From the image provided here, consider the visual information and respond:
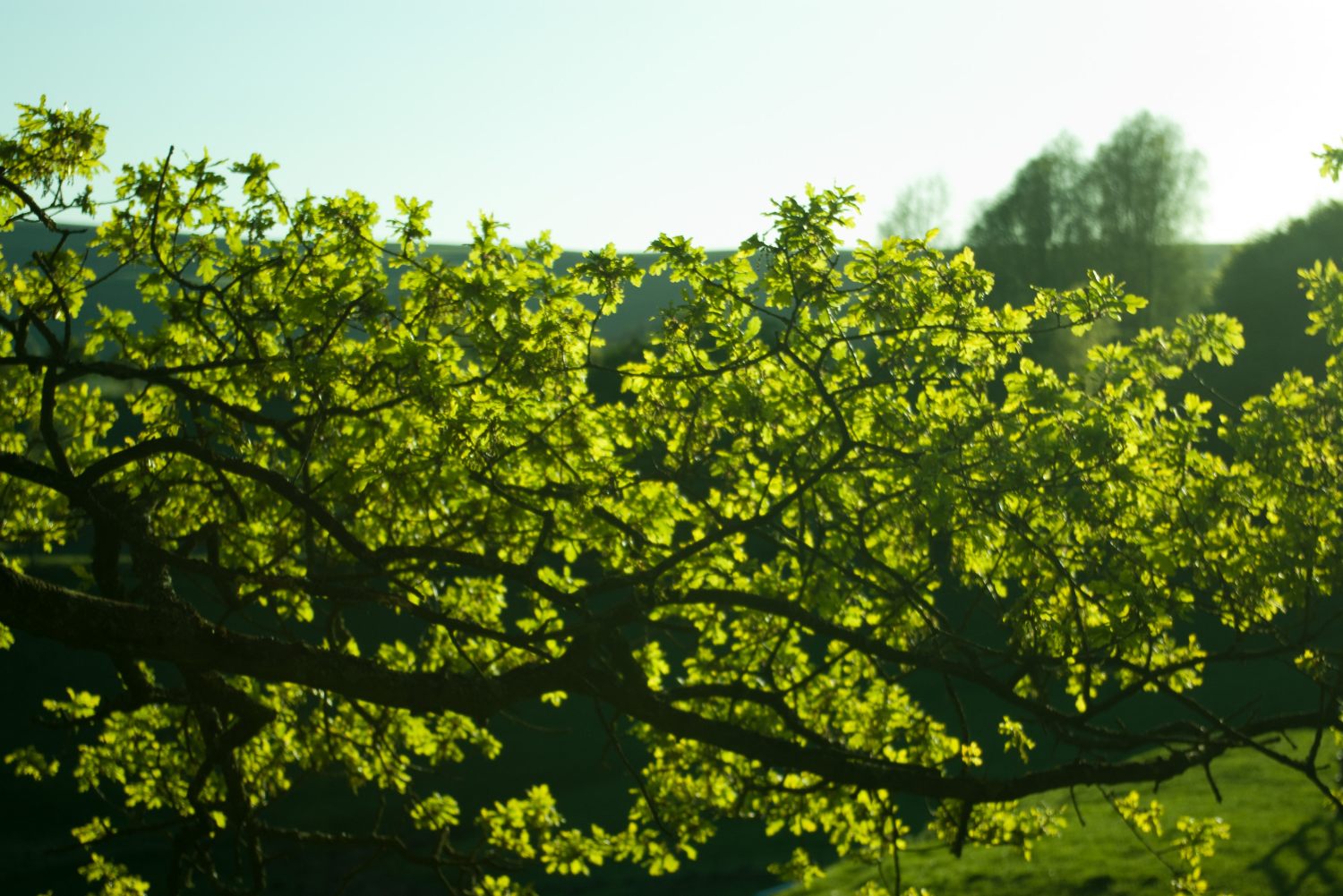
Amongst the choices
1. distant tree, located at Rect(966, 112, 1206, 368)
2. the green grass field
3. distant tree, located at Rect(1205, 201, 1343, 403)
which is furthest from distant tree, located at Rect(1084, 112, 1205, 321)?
the green grass field

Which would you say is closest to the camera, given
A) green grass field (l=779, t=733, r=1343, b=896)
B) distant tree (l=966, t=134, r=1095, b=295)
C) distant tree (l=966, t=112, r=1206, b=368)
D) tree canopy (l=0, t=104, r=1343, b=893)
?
tree canopy (l=0, t=104, r=1343, b=893)

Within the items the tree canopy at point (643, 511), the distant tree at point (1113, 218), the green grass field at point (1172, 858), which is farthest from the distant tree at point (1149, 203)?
the tree canopy at point (643, 511)

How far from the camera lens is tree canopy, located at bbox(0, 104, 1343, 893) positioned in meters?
9.71

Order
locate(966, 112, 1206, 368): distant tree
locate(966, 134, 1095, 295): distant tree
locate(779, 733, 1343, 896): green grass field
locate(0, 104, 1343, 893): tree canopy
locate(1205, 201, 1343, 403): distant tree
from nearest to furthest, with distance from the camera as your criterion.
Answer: locate(0, 104, 1343, 893): tree canopy → locate(779, 733, 1343, 896): green grass field → locate(1205, 201, 1343, 403): distant tree → locate(966, 112, 1206, 368): distant tree → locate(966, 134, 1095, 295): distant tree

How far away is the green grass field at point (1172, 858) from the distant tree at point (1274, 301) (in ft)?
99.4

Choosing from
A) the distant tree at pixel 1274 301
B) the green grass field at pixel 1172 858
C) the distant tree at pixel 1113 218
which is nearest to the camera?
the green grass field at pixel 1172 858

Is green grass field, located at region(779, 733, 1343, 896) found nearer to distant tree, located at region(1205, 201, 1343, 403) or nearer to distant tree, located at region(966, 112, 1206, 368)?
distant tree, located at region(1205, 201, 1343, 403)

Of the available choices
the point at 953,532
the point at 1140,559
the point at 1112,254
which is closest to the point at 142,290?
the point at 953,532

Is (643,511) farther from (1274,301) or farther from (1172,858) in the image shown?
(1274,301)

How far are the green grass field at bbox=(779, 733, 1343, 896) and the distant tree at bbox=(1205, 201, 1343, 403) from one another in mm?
30304

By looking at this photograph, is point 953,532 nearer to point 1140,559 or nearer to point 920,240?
point 1140,559

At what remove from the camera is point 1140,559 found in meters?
12.9

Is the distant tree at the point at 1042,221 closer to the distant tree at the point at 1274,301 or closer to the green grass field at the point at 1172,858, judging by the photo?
the distant tree at the point at 1274,301

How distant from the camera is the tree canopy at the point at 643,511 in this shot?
9.71 m
